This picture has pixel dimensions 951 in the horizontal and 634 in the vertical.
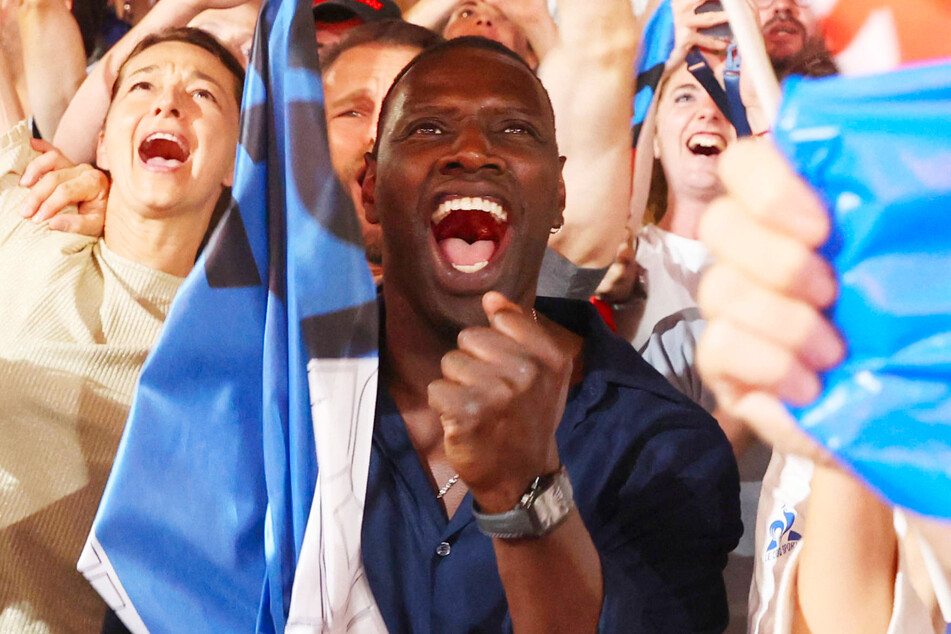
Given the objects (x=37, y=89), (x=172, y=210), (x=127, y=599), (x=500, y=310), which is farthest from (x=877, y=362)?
(x=37, y=89)

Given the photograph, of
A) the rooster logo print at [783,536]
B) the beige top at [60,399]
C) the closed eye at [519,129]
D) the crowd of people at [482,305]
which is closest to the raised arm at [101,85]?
the crowd of people at [482,305]

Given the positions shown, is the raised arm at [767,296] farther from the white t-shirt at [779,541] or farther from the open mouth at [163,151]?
the open mouth at [163,151]

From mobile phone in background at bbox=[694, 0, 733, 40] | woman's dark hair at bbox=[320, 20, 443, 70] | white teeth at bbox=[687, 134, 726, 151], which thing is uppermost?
mobile phone in background at bbox=[694, 0, 733, 40]

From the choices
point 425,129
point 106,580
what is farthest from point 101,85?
point 106,580

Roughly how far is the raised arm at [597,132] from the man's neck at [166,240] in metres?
0.41

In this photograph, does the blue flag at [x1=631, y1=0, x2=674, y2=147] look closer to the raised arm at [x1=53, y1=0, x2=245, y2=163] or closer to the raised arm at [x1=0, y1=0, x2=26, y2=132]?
the raised arm at [x1=53, y1=0, x2=245, y2=163]

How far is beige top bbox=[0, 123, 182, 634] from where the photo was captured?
89cm

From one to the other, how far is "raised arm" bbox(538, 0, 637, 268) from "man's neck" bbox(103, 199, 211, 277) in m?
0.41

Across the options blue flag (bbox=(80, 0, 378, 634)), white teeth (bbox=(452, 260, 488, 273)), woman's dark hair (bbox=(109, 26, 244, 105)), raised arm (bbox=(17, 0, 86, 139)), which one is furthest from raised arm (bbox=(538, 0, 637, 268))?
raised arm (bbox=(17, 0, 86, 139))

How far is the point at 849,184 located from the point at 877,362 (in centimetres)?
8

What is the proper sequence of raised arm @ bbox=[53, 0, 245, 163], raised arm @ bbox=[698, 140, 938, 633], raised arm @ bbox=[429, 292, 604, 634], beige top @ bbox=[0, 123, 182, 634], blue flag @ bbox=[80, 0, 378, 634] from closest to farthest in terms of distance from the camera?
raised arm @ bbox=[698, 140, 938, 633], raised arm @ bbox=[429, 292, 604, 634], blue flag @ bbox=[80, 0, 378, 634], beige top @ bbox=[0, 123, 182, 634], raised arm @ bbox=[53, 0, 245, 163]

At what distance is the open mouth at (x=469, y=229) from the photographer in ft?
2.55

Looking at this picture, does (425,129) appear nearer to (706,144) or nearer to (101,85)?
(706,144)

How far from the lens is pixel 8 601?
0.88 meters
